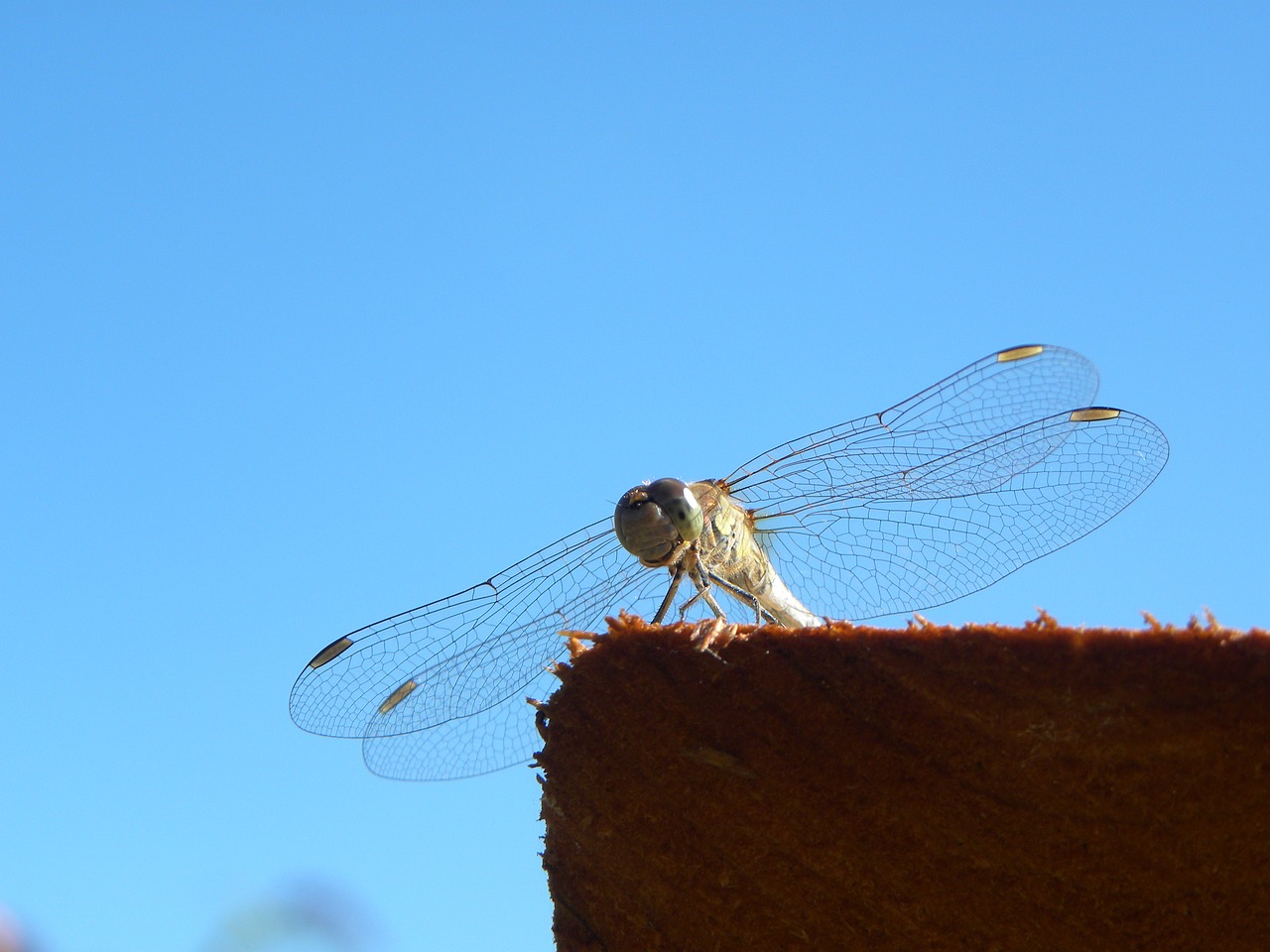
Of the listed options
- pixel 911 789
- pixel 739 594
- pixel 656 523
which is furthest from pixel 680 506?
pixel 911 789

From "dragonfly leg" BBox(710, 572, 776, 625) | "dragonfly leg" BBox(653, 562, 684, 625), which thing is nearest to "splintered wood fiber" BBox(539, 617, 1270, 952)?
"dragonfly leg" BBox(653, 562, 684, 625)

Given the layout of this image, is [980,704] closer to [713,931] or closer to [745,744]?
[745,744]

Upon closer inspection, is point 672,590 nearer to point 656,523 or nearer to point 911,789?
point 656,523

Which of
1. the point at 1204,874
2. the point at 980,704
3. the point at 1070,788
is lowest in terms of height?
the point at 1204,874

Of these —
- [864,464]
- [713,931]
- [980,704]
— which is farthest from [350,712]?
[980,704]

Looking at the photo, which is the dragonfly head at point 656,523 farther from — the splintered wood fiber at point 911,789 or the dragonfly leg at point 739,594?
the splintered wood fiber at point 911,789

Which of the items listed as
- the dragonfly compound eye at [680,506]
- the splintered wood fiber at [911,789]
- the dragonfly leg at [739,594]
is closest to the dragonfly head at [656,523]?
the dragonfly compound eye at [680,506]
